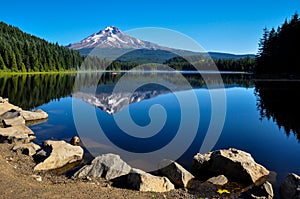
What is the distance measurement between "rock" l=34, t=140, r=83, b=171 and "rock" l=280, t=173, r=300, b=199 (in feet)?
32.2

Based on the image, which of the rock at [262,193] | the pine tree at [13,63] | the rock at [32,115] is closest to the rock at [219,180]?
the rock at [262,193]

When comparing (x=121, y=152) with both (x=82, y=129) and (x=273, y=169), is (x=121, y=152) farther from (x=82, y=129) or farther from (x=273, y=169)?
(x=273, y=169)

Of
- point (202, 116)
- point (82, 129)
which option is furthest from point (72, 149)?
point (202, 116)

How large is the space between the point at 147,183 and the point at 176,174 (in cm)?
190

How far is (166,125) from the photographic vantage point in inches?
930

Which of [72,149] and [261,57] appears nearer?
[72,149]

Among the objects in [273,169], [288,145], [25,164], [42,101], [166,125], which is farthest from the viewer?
[42,101]

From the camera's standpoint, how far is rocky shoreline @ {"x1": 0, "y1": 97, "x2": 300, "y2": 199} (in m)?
10.7

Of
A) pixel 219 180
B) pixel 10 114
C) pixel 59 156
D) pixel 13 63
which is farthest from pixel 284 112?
pixel 13 63

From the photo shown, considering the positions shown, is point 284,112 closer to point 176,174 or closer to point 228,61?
point 176,174

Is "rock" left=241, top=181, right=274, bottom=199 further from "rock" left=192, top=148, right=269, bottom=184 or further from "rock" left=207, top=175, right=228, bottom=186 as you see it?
"rock" left=207, top=175, right=228, bottom=186

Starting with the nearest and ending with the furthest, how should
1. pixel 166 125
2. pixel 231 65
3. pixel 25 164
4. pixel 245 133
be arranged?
pixel 25 164 < pixel 245 133 < pixel 166 125 < pixel 231 65

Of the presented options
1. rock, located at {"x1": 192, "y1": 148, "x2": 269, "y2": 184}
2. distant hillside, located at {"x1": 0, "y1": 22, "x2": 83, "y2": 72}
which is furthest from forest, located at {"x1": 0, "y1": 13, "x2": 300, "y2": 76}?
rock, located at {"x1": 192, "y1": 148, "x2": 269, "y2": 184}

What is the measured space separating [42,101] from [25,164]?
86.2ft
